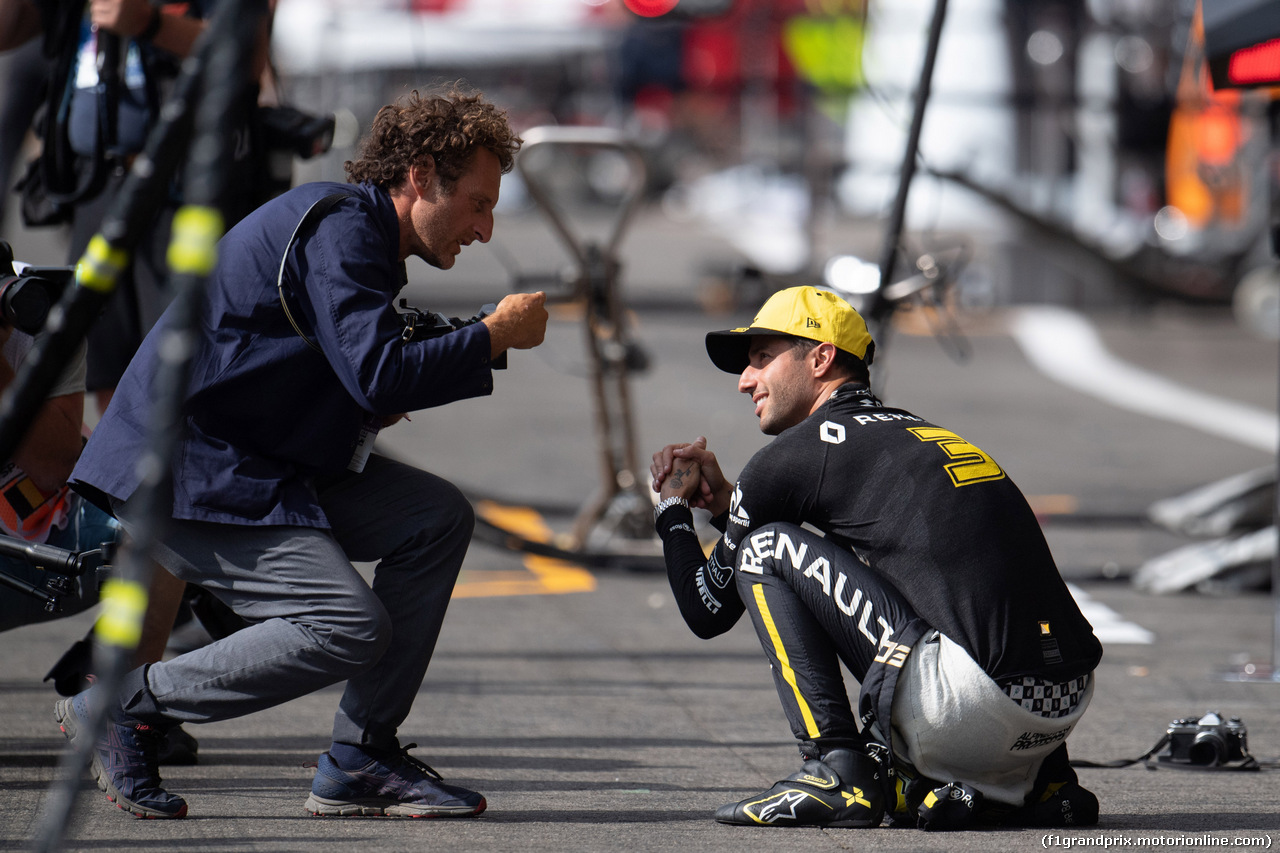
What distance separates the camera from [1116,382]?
1432cm

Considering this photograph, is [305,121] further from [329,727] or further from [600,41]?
[600,41]

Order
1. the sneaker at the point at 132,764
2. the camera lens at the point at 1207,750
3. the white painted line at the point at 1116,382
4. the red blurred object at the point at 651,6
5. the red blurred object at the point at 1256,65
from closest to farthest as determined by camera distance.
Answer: the sneaker at the point at 132,764 < the camera lens at the point at 1207,750 < the red blurred object at the point at 1256,65 < the white painted line at the point at 1116,382 < the red blurred object at the point at 651,6

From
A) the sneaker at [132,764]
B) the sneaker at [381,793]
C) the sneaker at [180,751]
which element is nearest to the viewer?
the sneaker at [132,764]

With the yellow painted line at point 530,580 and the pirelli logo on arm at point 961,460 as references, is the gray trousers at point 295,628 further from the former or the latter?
the yellow painted line at point 530,580

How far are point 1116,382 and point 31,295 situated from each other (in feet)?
40.0

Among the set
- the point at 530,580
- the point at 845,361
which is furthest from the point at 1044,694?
the point at 530,580

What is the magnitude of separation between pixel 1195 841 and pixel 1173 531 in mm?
5071

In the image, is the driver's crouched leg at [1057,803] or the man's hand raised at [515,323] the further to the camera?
the driver's crouched leg at [1057,803]

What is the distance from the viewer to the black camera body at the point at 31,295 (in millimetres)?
3578

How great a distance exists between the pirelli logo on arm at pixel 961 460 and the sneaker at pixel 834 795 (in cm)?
70

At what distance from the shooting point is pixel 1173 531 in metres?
8.45

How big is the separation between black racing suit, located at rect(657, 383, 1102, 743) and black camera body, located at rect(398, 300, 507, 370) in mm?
737

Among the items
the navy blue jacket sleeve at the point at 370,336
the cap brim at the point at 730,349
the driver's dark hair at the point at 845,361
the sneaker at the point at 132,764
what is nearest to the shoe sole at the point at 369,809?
the sneaker at the point at 132,764

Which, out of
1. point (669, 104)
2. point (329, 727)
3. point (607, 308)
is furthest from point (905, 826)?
point (669, 104)
